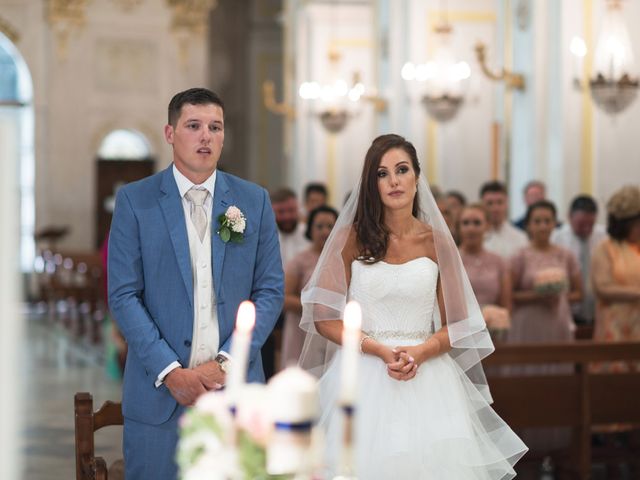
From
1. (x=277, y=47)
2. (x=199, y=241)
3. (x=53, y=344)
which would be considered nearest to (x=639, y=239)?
(x=199, y=241)

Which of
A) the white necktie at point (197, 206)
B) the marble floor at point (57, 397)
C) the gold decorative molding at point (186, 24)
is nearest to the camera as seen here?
the white necktie at point (197, 206)

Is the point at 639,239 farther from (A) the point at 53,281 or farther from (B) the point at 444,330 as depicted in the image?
(A) the point at 53,281

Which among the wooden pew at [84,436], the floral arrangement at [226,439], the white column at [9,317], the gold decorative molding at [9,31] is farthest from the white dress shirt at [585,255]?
the gold decorative molding at [9,31]

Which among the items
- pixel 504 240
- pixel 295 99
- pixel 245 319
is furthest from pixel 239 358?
pixel 295 99

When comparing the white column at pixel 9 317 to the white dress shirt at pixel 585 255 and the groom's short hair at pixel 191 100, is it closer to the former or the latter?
the groom's short hair at pixel 191 100

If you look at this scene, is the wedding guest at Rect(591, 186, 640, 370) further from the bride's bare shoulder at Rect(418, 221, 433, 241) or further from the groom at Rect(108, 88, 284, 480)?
the groom at Rect(108, 88, 284, 480)

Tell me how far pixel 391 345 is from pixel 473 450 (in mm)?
503

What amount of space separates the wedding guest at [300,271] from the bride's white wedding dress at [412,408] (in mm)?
2704

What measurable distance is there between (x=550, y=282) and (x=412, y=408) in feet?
11.6

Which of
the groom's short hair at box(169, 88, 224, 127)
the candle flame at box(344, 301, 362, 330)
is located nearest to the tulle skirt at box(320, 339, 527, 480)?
the groom's short hair at box(169, 88, 224, 127)

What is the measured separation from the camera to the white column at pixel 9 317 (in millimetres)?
1415

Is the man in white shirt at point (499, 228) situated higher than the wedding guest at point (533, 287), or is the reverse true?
the man in white shirt at point (499, 228)

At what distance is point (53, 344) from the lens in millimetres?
17219

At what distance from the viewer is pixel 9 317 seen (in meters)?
1.42
